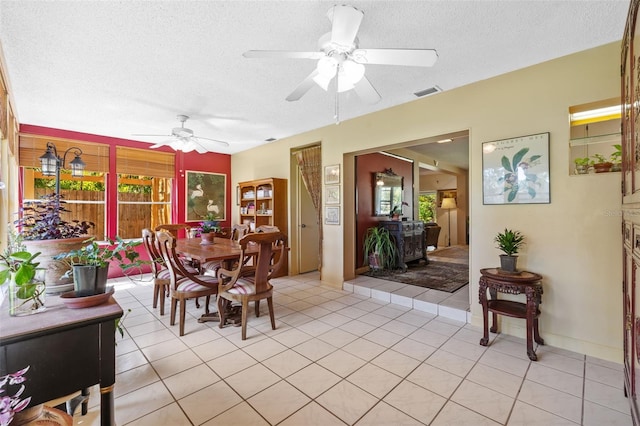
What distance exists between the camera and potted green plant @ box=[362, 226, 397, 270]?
5.00 meters

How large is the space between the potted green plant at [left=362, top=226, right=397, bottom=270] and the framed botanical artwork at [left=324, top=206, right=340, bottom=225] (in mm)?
875

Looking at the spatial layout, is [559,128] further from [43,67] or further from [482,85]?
[43,67]

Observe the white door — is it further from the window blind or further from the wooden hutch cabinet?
the window blind

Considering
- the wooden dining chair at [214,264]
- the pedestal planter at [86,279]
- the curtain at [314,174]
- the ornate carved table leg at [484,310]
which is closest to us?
the pedestal planter at [86,279]

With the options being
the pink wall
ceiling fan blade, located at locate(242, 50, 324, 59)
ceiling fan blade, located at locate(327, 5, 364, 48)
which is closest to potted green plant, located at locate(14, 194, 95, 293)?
ceiling fan blade, located at locate(242, 50, 324, 59)

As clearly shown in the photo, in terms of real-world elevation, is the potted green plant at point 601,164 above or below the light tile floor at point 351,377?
above

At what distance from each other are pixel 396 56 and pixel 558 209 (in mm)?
2080

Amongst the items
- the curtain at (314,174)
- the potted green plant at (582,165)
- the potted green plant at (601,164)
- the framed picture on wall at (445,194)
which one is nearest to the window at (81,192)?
the curtain at (314,174)

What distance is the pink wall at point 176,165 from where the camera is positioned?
4733 mm

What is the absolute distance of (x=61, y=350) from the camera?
108cm

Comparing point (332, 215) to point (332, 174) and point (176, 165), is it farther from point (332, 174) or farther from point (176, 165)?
point (176, 165)

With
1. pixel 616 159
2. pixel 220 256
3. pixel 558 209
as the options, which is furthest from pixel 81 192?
pixel 616 159

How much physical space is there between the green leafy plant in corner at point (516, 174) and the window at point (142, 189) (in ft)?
19.0

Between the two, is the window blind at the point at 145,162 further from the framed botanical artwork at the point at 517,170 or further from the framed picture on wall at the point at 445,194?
the framed picture on wall at the point at 445,194
